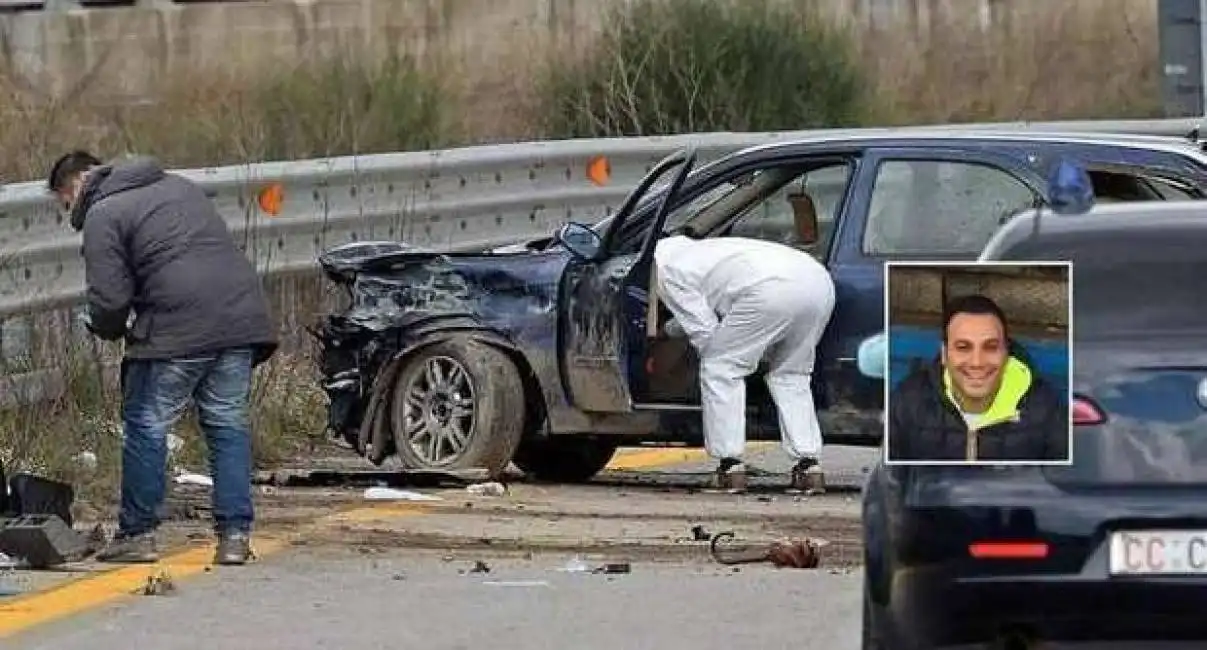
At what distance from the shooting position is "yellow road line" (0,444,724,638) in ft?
33.2

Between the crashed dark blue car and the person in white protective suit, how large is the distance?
15 centimetres

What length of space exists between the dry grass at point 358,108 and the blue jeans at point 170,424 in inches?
63.6

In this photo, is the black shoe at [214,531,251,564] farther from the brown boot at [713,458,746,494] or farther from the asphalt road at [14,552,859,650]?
the brown boot at [713,458,746,494]

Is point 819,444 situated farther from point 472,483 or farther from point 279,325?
point 279,325

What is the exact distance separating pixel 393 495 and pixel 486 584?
7.81 feet

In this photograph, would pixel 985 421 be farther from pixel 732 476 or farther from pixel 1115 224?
pixel 732 476

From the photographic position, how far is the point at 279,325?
53.2ft

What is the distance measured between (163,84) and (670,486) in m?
18.5

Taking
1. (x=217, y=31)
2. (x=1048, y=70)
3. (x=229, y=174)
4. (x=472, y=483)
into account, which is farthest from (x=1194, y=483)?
(x=217, y=31)

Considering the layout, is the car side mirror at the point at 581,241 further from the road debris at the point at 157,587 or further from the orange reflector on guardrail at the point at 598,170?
the orange reflector on guardrail at the point at 598,170

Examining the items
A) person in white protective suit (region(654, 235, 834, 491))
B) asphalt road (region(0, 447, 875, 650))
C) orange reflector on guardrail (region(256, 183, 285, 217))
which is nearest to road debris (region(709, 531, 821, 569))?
asphalt road (region(0, 447, 875, 650))

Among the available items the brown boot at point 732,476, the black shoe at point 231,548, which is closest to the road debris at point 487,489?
the brown boot at point 732,476

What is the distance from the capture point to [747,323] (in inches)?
503

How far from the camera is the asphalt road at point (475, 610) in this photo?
31.5ft
